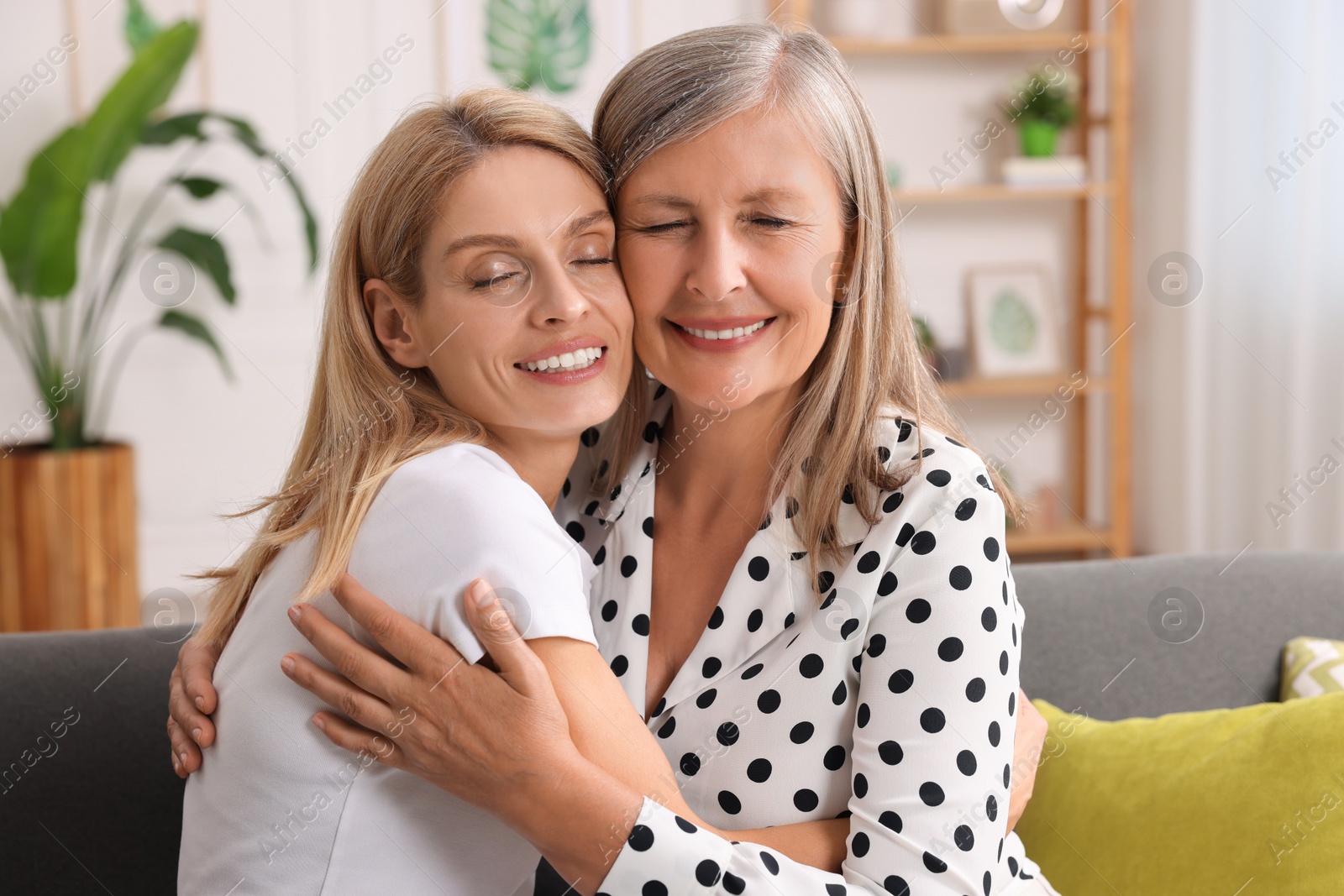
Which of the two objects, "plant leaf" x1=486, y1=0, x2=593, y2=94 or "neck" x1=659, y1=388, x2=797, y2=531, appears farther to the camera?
"plant leaf" x1=486, y1=0, x2=593, y2=94

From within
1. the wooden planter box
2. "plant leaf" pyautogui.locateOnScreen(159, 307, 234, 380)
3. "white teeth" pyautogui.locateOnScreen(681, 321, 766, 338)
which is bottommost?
the wooden planter box

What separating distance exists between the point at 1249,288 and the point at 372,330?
2993mm

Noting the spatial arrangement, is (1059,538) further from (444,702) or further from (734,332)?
(444,702)

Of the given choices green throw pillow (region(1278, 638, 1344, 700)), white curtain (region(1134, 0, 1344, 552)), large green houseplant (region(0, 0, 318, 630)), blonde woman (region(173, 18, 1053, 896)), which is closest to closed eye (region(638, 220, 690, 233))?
blonde woman (region(173, 18, 1053, 896))

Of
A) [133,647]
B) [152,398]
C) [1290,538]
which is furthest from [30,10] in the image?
[1290,538]

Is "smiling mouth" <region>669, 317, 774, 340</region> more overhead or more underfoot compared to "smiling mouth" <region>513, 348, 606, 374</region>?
more overhead

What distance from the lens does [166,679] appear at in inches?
58.8

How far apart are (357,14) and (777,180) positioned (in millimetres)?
3029

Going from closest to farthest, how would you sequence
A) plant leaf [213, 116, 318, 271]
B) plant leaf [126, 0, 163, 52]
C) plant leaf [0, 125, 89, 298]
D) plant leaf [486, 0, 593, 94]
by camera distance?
plant leaf [0, 125, 89, 298], plant leaf [213, 116, 318, 271], plant leaf [126, 0, 163, 52], plant leaf [486, 0, 593, 94]

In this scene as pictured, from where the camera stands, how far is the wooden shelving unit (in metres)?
3.93

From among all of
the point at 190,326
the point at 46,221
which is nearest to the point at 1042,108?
the point at 190,326

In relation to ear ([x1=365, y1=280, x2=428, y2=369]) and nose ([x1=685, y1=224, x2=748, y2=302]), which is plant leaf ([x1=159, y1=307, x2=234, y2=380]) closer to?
ear ([x1=365, y1=280, x2=428, y2=369])

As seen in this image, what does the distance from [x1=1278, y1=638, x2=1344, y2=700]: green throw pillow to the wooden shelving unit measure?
2.44 m

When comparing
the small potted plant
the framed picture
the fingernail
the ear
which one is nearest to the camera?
the fingernail
